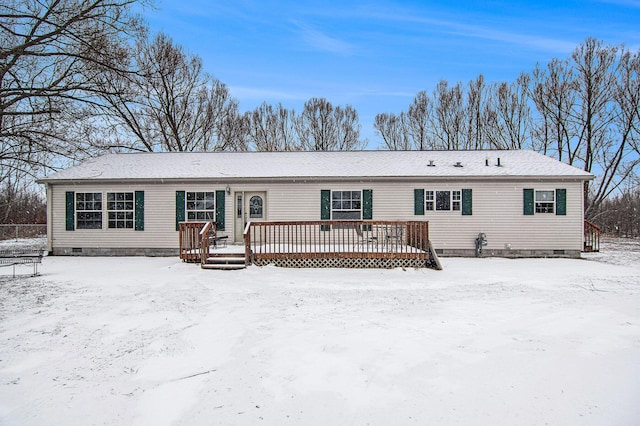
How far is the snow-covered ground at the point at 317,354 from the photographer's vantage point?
320 centimetres

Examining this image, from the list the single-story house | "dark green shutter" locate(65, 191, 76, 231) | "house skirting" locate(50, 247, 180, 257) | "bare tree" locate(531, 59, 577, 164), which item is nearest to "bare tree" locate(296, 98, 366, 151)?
"bare tree" locate(531, 59, 577, 164)

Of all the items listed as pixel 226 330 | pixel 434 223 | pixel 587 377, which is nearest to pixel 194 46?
pixel 434 223

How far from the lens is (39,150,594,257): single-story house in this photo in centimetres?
1324

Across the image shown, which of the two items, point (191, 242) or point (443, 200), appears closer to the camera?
point (191, 242)

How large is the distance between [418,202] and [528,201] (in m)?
3.76

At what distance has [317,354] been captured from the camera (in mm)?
4320

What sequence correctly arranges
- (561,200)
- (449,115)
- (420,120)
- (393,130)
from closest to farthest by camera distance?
(561,200)
(449,115)
(420,120)
(393,130)

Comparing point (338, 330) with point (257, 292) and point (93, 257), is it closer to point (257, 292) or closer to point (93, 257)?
point (257, 292)

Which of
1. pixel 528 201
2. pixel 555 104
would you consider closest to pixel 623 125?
pixel 555 104

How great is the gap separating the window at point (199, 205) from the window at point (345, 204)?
4.28 meters

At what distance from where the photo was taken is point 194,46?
24.5 meters

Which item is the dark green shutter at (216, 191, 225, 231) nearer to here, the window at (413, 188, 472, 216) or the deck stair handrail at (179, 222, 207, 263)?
the deck stair handrail at (179, 222, 207, 263)

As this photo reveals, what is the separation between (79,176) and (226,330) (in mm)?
11671

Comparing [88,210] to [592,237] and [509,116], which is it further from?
[509,116]
